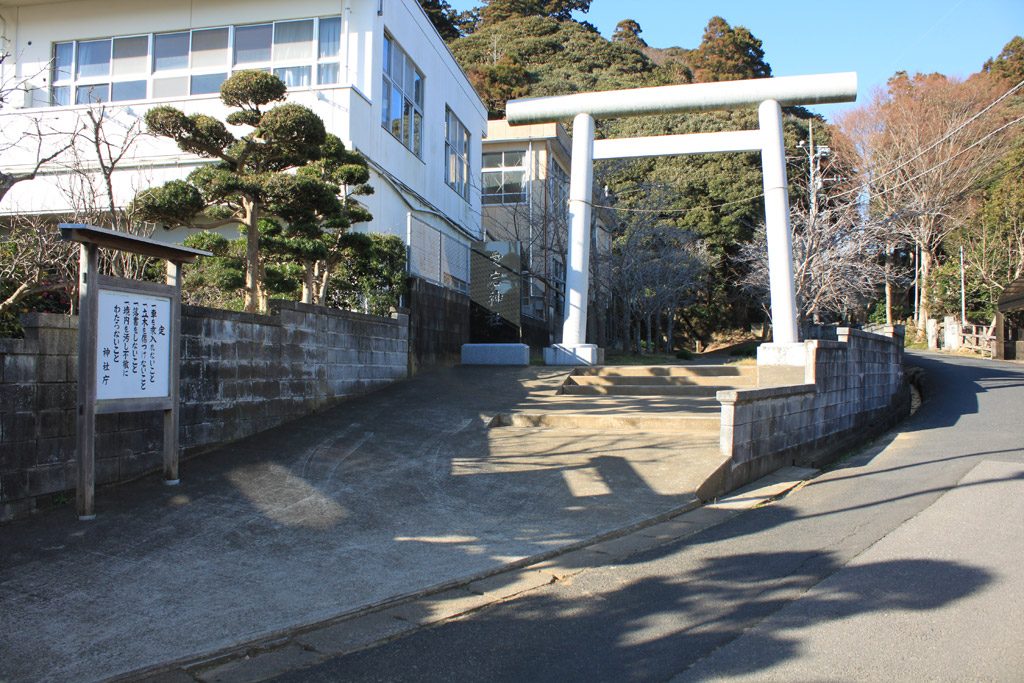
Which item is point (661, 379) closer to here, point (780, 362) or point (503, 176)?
point (780, 362)

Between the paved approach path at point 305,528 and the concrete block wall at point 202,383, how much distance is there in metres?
0.26

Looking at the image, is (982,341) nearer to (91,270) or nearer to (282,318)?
(282,318)

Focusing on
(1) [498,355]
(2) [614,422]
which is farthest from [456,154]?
(2) [614,422]

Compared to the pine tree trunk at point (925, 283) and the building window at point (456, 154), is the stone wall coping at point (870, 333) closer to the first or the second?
the building window at point (456, 154)

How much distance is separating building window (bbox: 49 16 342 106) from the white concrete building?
0.9 inches

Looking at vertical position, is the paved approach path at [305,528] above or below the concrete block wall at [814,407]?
below

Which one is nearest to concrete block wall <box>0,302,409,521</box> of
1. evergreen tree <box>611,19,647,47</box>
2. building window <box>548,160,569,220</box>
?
building window <box>548,160,569,220</box>

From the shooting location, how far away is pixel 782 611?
15.5 feet

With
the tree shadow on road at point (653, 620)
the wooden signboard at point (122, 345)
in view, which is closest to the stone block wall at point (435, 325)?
the wooden signboard at point (122, 345)

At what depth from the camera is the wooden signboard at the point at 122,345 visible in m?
6.07

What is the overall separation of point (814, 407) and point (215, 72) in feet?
43.9

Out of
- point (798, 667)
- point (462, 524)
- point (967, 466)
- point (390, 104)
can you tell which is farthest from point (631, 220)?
point (798, 667)

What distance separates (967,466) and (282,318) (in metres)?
8.57

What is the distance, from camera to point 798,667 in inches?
154
